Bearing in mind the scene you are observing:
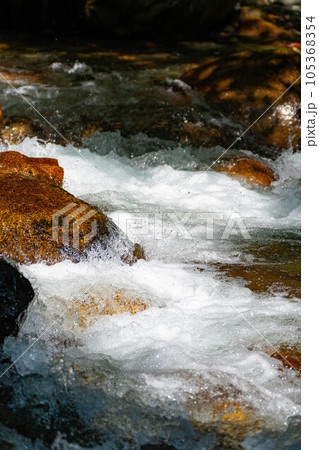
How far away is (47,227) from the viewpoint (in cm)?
293

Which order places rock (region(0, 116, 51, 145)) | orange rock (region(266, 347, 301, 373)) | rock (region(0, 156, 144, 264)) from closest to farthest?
orange rock (region(266, 347, 301, 373)), rock (region(0, 156, 144, 264)), rock (region(0, 116, 51, 145))

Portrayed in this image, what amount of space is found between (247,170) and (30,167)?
8.07ft

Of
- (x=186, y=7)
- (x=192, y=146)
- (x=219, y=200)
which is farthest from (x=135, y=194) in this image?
(x=186, y=7)

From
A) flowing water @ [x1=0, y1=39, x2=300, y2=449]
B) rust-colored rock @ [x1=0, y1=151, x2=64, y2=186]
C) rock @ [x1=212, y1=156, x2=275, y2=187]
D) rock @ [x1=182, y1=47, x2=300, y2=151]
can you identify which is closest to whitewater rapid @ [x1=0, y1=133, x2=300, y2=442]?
flowing water @ [x1=0, y1=39, x2=300, y2=449]

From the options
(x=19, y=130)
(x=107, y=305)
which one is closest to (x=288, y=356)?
(x=107, y=305)

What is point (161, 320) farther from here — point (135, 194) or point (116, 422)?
point (135, 194)

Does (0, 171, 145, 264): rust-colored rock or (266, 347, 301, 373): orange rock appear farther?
(0, 171, 145, 264): rust-colored rock

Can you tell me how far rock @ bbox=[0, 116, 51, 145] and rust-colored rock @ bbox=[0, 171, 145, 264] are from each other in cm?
188

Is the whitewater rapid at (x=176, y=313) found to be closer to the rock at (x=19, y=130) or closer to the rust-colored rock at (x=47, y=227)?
the rust-colored rock at (x=47, y=227)

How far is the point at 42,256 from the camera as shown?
9.46 ft

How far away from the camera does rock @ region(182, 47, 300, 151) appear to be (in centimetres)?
594

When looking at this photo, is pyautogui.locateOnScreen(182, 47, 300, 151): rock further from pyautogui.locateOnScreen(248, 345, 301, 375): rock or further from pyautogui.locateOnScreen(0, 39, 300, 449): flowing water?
pyautogui.locateOnScreen(248, 345, 301, 375): rock

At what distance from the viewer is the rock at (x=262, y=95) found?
19.5 ft

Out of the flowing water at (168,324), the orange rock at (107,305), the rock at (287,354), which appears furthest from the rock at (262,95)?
the rock at (287,354)
